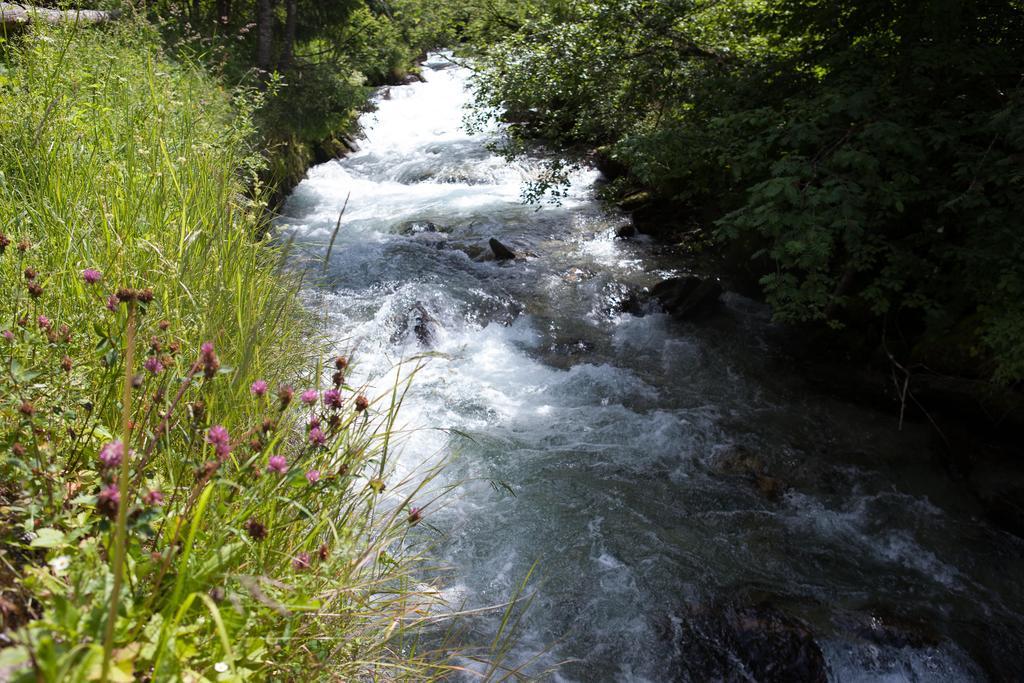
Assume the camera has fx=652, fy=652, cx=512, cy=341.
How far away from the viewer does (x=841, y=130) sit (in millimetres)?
5316

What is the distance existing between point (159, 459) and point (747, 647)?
3051 mm

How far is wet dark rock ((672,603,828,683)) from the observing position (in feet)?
11.0

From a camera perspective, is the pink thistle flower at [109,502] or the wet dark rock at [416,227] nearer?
the pink thistle flower at [109,502]

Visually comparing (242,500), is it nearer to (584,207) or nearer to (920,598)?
(920,598)

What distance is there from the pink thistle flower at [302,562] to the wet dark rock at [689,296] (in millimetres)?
6326

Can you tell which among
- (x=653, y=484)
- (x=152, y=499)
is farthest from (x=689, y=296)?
(x=152, y=499)

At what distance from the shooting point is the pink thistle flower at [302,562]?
5.18 feet

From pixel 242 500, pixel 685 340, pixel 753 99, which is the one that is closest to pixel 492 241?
pixel 685 340

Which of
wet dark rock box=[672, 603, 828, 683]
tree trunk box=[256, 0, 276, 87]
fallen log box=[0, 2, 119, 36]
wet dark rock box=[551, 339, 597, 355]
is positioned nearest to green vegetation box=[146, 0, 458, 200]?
tree trunk box=[256, 0, 276, 87]

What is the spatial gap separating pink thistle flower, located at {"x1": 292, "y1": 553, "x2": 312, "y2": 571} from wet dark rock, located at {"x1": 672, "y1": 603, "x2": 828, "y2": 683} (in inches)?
95.9

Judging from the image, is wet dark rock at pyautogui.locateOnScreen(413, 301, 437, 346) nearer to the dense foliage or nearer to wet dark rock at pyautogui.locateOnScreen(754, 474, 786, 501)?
the dense foliage

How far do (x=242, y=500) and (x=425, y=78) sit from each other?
20.2 metres

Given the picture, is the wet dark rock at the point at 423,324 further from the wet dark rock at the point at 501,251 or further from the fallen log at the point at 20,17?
the fallen log at the point at 20,17

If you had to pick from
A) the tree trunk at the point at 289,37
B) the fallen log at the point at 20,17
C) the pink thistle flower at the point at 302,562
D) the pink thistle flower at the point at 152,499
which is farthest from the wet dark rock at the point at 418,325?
the tree trunk at the point at 289,37
